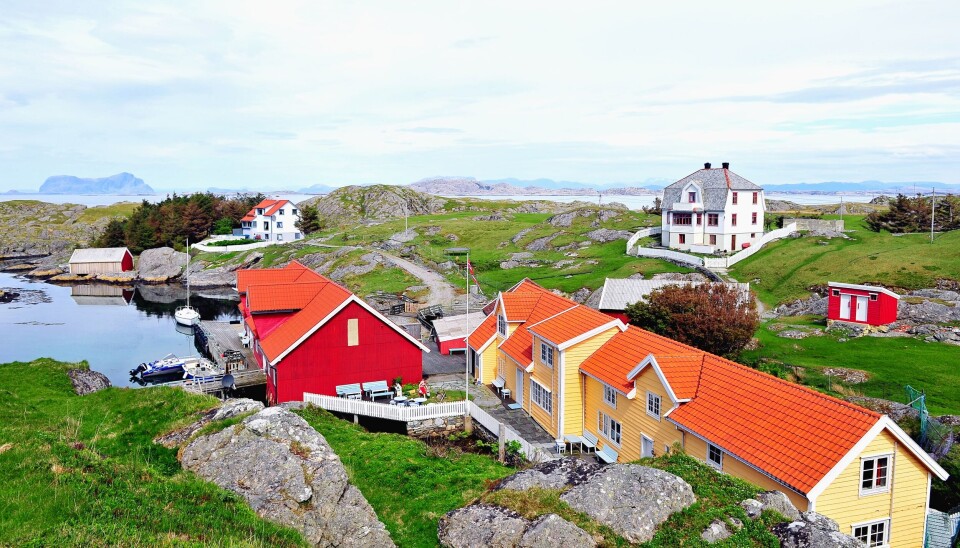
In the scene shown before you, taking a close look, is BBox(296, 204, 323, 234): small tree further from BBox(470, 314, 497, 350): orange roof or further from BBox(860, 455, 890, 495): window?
BBox(860, 455, 890, 495): window

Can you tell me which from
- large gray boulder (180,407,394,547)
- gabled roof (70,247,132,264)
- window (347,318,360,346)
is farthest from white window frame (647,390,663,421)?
gabled roof (70,247,132,264)

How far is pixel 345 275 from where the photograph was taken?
85812mm

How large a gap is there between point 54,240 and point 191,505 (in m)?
175

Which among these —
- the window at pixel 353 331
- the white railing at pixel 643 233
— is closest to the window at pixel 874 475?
the window at pixel 353 331

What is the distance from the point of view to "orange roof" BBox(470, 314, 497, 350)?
4128 cm

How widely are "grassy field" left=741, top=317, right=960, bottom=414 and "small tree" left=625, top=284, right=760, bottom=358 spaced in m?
3.10

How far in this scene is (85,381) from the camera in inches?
1237

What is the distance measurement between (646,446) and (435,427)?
Answer: 12.1m

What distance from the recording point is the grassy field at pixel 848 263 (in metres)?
54.4

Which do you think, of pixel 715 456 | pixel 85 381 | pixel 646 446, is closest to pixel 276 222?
pixel 85 381

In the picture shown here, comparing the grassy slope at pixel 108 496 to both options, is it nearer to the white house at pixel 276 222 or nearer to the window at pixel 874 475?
the window at pixel 874 475

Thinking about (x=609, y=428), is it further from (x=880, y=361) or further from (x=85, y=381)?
(x=85, y=381)

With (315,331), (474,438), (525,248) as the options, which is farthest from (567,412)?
(525,248)

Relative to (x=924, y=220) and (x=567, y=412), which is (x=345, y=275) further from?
(x=924, y=220)
